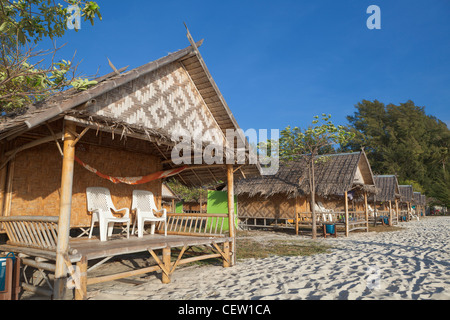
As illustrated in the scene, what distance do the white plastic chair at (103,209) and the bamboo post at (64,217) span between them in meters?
1.88

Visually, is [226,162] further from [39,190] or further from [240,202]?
[240,202]

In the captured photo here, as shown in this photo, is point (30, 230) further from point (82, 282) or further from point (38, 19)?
point (38, 19)

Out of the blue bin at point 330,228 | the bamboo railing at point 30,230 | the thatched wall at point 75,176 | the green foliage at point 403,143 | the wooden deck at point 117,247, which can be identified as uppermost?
the green foliage at point 403,143

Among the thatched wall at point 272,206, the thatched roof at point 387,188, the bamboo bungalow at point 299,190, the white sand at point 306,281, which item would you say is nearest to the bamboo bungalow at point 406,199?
the thatched roof at point 387,188

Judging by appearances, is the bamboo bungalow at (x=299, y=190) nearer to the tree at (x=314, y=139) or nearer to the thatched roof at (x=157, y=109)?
the tree at (x=314, y=139)

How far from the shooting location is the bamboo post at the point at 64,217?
153 inches

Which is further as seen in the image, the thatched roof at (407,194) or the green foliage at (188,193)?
the green foliage at (188,193)

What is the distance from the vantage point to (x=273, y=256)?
25.7 ft

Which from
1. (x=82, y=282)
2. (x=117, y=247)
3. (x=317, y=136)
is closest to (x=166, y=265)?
Result: (x=117, y=247)

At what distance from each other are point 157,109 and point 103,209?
8.03 feet

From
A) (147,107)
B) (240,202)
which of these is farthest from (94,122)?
(240,202)

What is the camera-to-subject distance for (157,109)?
20.7 ft

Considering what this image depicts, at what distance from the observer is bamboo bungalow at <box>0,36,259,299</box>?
416cm

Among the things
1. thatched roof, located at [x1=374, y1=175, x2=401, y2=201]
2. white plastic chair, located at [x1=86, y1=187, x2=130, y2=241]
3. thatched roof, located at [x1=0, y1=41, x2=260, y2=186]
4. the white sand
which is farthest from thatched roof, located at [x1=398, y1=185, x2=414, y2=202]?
white plastic chair, located at [x1=86, y1=187, x2=130, y2=241]
